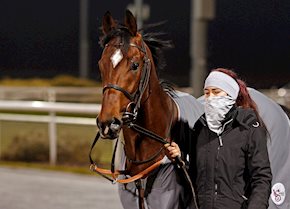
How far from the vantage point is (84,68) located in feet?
52.0

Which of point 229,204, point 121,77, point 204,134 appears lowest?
point 229,204

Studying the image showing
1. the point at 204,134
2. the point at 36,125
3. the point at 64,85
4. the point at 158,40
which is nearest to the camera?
the point at 204,134

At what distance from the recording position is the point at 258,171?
3.77m

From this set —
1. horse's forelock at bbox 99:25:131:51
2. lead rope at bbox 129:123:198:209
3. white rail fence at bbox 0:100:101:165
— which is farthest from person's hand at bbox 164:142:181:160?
white rail fence at bbox 0:100:101:165

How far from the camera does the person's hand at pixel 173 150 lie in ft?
13.0

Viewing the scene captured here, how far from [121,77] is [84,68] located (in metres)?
12.2

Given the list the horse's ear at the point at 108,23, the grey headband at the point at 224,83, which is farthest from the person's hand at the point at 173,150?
the horse's ear at the point at 108,23

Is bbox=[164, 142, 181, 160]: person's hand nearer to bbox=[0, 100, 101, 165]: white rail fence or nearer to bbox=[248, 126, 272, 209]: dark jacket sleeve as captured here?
bbox=[248, 126, 272, 209]: dark jacket sleeve

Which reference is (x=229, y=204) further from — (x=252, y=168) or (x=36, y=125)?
(x=36, y=125)

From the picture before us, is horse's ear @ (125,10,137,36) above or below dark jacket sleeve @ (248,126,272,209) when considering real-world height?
above

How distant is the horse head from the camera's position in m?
3.66

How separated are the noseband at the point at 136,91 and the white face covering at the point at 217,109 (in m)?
0.36

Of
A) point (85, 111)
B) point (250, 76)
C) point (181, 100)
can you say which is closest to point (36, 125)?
point (85, 111)

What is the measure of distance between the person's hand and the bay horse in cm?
5
